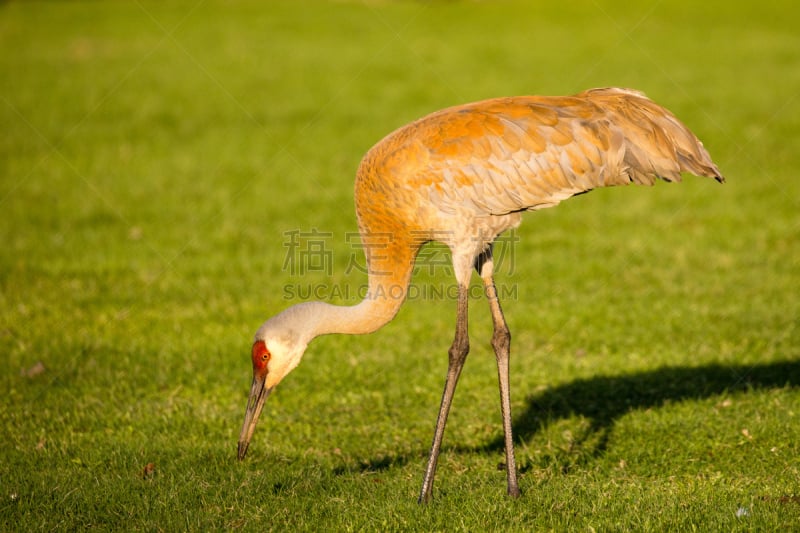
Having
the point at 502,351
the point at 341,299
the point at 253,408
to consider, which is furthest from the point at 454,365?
the point at 341,299

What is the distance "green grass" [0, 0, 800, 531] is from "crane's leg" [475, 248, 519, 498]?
205 millimetres

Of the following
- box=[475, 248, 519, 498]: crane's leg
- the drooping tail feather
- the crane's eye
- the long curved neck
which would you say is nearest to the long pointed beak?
the crane's eye

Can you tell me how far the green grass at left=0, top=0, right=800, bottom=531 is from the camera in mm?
5586

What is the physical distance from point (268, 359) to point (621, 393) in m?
3.11

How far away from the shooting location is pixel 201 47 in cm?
2206

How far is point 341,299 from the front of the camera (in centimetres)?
989

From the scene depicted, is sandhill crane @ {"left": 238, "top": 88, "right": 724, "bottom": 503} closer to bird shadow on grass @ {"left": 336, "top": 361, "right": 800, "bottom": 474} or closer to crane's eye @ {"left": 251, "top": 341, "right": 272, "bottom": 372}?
crane's eye @ {"left": 251, "top": 341, "right": 272, "bottom": 372}

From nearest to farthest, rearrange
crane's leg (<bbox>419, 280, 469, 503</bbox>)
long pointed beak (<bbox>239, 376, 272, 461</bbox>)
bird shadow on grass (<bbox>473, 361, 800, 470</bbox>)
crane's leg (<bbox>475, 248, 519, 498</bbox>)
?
crane's leg (<bbox>475, 248, 519, 498</bbox>) → crane's leg (<bbox>419, 280, 469, 503</bbox>) → long pointed beak (<bbox>239, 376, 272, 461</bbox>) → bird shadow on grass (<bbox>473, 361, 800, 470</bbox>)

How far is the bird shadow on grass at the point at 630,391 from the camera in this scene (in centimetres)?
687

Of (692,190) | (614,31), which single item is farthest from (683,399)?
(614,31)

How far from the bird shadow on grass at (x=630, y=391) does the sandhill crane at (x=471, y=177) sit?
112 centimetres

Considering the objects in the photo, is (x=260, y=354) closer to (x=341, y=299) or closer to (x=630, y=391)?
(x=630, y=391)

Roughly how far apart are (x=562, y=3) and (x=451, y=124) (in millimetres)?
24354

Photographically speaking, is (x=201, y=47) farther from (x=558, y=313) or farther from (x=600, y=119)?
(x=600, y=119)
